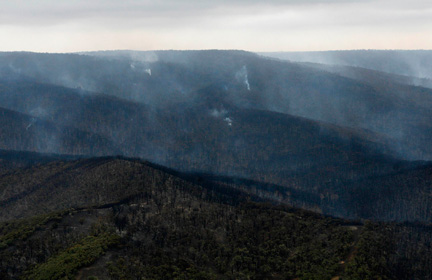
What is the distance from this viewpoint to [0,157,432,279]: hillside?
94.4 metres

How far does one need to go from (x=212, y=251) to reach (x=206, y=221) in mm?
19137

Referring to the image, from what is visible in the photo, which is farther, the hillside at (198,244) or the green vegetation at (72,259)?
the hillside at (198,244)

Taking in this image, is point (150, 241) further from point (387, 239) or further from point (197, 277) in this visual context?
point (387, 239)

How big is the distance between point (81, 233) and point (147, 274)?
31591mm

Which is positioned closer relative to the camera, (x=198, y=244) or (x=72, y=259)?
(x=72, y=259)

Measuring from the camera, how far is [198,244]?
369ft

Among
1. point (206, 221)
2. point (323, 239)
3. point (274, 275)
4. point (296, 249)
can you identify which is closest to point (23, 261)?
point (206, 221)

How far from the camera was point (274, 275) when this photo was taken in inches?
3986

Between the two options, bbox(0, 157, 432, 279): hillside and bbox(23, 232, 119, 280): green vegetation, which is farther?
bbox(0, 157, 432, 279): hillside

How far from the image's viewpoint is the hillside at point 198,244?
310 ft

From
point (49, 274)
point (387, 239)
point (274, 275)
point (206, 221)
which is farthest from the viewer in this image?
point (206, 221)

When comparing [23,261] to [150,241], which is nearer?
[23,261]

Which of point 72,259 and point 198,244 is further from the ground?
point 72,259

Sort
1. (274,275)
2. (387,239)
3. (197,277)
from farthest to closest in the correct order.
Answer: (387,239) < (274,275) < (197,277)
